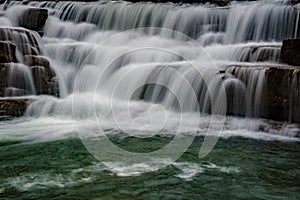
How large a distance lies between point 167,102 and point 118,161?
3.74 metres

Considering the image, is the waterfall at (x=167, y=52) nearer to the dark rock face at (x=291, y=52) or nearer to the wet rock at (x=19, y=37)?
the dark rock face at (x=291, y=52)

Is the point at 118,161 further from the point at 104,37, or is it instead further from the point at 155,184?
the point at 104,37

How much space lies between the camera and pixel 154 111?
8.78 m

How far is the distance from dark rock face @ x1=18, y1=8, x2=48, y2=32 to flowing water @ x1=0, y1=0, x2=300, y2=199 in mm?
283

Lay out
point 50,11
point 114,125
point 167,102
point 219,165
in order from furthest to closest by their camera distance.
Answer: point 50,11 < point 167,102 < point 114,125 < point 219,165

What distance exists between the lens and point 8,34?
36.7 ft

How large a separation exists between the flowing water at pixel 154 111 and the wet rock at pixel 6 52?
431 mm

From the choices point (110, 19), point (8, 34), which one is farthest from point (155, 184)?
point (110, 19)

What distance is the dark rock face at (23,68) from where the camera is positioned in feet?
33.2

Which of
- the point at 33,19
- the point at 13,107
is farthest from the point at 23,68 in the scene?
the point at 33,19

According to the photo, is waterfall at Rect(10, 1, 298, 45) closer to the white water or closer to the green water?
the white water

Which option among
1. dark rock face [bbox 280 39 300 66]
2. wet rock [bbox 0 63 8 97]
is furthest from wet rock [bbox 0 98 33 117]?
dark rock face [bbox 280 39 300 66]

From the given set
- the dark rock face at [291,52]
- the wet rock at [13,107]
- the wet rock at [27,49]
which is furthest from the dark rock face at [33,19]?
the dark rock face at [291,52]

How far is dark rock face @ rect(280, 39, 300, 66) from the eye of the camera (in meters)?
8.73
